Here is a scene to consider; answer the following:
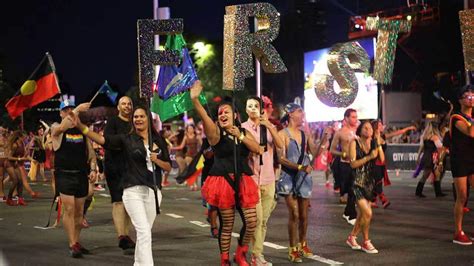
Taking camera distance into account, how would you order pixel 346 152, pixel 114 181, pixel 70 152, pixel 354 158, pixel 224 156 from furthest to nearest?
pixel 346 152 → pixel 114 181 → pixel 70 152 → pixel 354 158 → pixel 224 156

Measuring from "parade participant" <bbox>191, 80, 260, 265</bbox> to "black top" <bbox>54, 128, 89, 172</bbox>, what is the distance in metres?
2.52

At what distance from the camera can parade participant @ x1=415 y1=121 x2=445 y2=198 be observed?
1695 cm

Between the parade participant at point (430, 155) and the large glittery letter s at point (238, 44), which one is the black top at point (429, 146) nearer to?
the parade participant at point (430, 155)

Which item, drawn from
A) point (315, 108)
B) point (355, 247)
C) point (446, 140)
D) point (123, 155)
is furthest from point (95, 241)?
point (315, 108)

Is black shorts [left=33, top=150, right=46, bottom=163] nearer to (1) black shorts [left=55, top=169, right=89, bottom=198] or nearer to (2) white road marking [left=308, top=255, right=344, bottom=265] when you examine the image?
(1) black shorts [left=55, top=169, right=89, bottom=198]

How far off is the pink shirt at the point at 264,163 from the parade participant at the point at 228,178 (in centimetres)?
57

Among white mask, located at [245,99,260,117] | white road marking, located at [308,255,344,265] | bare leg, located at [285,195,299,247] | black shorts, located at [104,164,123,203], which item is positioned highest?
white mask, located at [245,99,260,117]

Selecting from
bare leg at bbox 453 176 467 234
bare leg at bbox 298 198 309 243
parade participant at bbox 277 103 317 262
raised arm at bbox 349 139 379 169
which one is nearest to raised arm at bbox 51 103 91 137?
parade participant at bbox 277 103 317 262

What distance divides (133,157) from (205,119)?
3.32 ft

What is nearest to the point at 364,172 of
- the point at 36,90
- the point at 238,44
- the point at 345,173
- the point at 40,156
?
the point at 238,44

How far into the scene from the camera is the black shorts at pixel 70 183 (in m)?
9.30

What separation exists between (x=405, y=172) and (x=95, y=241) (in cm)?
1755

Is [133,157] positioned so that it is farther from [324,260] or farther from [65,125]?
[324,260]

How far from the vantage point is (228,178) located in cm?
749
